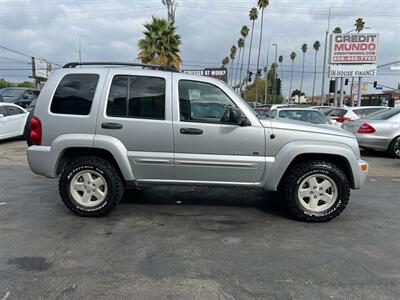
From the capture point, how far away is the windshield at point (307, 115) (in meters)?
10.1

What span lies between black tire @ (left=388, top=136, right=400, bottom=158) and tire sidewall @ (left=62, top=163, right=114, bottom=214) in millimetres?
8348

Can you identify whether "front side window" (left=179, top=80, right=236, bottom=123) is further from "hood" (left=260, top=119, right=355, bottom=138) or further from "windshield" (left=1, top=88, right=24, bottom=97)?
"windshield" (left=1, top=88, right=24, bottom=97)

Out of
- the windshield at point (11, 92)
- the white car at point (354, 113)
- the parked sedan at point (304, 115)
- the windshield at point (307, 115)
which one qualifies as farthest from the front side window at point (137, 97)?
the windshield at point (11, 92)

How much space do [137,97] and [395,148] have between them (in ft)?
27.1

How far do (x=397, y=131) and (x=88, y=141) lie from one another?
8663mm

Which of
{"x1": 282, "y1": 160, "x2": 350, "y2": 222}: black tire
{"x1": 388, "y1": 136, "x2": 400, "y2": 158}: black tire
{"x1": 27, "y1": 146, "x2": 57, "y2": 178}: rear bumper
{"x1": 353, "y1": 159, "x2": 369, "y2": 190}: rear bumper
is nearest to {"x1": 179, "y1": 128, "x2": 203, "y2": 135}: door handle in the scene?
{"x1": 282, "y1": 160, "x2": 350, "y2": 222}: black tire

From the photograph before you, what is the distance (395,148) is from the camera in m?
9.95

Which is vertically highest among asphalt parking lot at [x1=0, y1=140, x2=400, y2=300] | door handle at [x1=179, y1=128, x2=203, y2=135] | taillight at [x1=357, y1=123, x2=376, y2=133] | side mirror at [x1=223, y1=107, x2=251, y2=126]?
side mirror at [x1=223, y1=107, x2=251, y2=126]

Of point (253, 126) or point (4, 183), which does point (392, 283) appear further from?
point (4, 183)

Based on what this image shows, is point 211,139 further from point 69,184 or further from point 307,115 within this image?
point 307,115

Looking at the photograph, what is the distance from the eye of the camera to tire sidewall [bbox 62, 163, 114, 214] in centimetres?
464

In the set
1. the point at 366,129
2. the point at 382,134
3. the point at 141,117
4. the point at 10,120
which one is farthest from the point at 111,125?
the point at 10,120

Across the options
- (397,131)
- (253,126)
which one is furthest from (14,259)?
(397,131)

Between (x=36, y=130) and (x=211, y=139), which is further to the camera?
(x=36, y=130)
